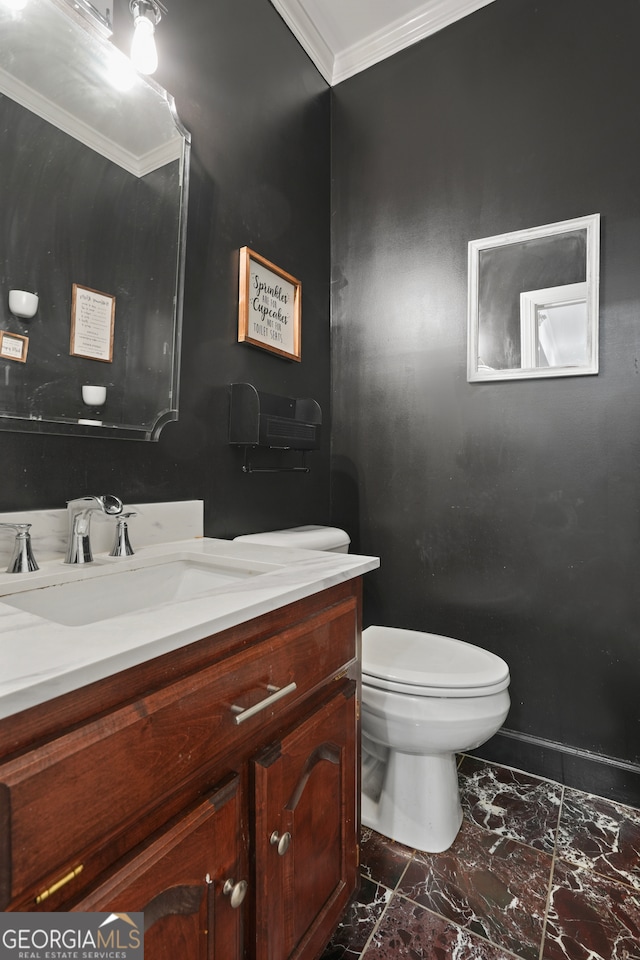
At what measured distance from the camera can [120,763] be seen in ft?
1.80

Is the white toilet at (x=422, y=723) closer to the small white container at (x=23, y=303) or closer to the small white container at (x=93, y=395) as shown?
the small white container at (x=93, y=395)

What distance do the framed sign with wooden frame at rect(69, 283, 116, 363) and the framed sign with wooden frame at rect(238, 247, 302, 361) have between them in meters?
0.51

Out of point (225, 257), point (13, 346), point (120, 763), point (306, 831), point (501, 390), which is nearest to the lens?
point (120, 763)

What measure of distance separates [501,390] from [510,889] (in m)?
1.47

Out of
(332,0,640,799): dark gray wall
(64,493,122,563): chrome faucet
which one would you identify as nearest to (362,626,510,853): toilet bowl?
(332,0,640,799): dark gray wall

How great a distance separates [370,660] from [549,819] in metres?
0.76

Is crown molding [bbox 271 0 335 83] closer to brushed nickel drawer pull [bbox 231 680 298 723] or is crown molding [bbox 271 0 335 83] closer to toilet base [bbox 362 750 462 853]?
brushed nickel drawer pull [bbox 231 680 298 723]

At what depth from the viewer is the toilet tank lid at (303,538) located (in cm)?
153

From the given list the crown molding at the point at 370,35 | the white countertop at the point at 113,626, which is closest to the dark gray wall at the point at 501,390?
the crown molding at the point at 370,35

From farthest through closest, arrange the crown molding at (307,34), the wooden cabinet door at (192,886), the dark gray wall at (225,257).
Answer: the crown molding at (307,34)
the dark gray wall at (225,257)
the wooden cabinet door at (192,886)

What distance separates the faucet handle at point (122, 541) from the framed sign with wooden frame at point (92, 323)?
1.24ft

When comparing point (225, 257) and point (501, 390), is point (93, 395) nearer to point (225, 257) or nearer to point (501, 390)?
point (225, 257)

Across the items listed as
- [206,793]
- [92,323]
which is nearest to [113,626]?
[206,793]

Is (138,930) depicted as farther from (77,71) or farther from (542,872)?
(77,71)
